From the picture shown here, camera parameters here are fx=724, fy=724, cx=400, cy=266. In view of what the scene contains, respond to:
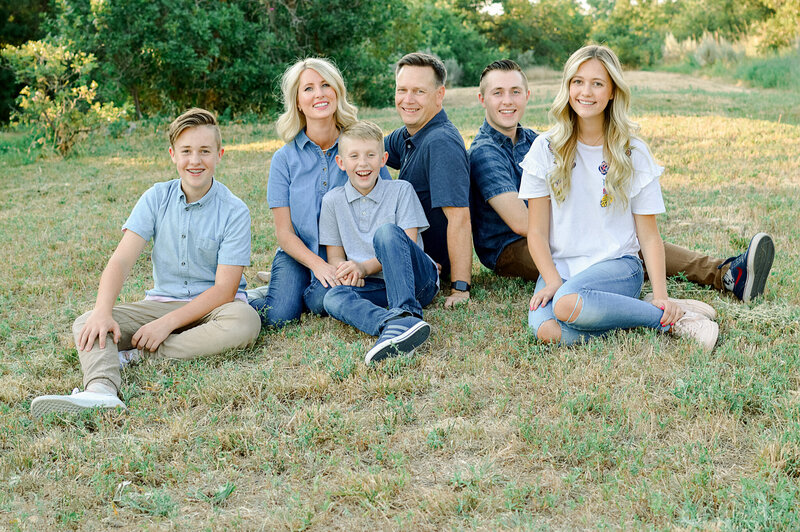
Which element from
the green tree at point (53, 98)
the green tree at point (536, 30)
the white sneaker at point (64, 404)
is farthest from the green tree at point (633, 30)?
the white sneaker at point (64, 404)

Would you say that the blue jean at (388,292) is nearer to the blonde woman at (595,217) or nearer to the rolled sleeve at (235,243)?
the rolled sleeve at (235,243)

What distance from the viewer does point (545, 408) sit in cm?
302

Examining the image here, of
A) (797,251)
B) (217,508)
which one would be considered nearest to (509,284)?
(797,251)

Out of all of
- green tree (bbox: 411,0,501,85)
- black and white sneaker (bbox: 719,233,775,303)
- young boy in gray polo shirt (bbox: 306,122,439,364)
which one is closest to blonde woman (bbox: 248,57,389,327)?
young boy in gray polo shirt (bbox: 306,122,439,364)

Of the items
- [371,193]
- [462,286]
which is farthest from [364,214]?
[462,286]

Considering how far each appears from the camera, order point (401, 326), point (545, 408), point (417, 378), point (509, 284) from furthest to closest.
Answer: point (509, 284)
point (401, 326)
point (417, 378)
point (545, 408)

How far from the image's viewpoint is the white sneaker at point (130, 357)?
368cm

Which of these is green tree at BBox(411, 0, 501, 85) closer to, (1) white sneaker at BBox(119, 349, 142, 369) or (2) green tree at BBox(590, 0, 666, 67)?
(2) green tree at BBox(590, 0, 666, 67)

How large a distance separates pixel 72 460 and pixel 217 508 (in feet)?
2.33

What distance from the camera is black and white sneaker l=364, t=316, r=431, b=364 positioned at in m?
3.51

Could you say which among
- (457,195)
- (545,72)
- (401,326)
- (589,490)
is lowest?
(589,490)

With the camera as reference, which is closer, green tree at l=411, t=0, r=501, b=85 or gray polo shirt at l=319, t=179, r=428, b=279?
gray polo shirt at l=319, t=179, r=428, b=279

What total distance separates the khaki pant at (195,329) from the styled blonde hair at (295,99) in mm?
1194

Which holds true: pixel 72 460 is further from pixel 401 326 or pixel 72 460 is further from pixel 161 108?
pixel 161 108
